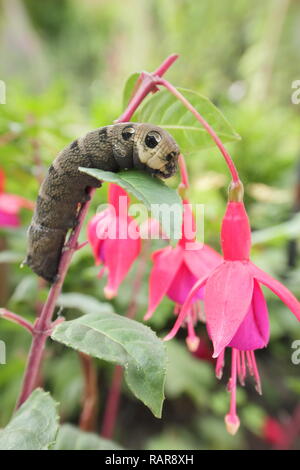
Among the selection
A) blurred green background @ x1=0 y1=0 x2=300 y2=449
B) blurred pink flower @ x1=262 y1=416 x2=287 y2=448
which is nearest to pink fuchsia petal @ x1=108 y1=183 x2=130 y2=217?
blurred green background @ x1=0 y1=0 x2=300 y2=449

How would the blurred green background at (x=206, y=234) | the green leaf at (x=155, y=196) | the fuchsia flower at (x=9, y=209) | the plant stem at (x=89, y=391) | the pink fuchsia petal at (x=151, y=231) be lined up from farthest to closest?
1. the blurred green background at (x=206, y=234)
2. the fuchsia flower at (x=9, y=209)
3. the plant stem at (x=89, y=391)
4. the pink fuchsia petal at (x=151, y=231)
5. the green leaf at (x=155, y=196)

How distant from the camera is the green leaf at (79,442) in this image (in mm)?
409

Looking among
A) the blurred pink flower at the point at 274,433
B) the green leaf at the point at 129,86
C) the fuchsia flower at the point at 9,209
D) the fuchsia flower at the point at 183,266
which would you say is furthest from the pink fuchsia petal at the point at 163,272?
the blurred pink flower at the point at 274,433

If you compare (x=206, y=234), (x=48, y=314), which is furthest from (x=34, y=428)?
(x=206, y=234)

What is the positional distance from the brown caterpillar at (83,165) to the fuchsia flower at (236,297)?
0.06 metres

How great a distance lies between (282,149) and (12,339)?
1125mm

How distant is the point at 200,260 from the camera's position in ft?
1.03

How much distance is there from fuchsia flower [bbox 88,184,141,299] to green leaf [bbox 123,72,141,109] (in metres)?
0.06

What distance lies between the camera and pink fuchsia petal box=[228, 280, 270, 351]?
263 mm

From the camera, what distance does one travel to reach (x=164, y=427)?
799mm

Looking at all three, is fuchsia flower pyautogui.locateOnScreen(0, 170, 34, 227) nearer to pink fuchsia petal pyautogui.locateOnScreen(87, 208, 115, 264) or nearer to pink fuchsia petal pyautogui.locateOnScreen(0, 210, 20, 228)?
pink fuchsia petal pyautogui.locateOnScreen(0, 210, 20, 228)

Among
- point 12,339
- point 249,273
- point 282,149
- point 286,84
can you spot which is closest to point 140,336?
point 249,273

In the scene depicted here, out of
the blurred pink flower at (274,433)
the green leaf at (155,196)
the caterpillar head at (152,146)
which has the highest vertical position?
the caterpillar head at (152,146)

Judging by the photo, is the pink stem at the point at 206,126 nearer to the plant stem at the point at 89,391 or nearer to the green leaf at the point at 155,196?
the green leaf at the point at 155,196
